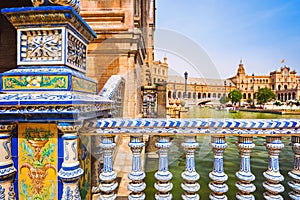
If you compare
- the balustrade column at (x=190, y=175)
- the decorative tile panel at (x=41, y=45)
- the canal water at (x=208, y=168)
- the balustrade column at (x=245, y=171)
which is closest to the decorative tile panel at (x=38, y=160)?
the decorative tile panel at (x=41, y=45)

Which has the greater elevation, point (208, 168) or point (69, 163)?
point (69, 163)

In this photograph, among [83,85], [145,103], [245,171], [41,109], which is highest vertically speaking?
[83,85]

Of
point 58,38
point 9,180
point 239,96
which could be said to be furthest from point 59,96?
point 239,96

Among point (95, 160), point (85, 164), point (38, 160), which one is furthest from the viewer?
point (95, 160)

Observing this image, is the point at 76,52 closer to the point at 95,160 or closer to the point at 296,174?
the point at 95,160

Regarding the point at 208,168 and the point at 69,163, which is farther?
the point at 208,168

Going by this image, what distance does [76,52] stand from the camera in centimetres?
166

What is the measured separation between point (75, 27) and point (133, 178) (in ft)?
4.82

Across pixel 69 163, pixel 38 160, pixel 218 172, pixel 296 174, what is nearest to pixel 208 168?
pixel 296 174

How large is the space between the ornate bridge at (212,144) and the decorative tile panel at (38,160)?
0.30 meters

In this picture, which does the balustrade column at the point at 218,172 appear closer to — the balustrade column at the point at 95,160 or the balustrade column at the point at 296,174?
the balustrade column at the point at 296,174

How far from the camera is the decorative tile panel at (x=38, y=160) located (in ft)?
4.71

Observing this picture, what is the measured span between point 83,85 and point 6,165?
0.86 m

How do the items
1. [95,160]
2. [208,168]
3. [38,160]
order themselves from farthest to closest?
[208,168] → [95,160] → [38,160]
